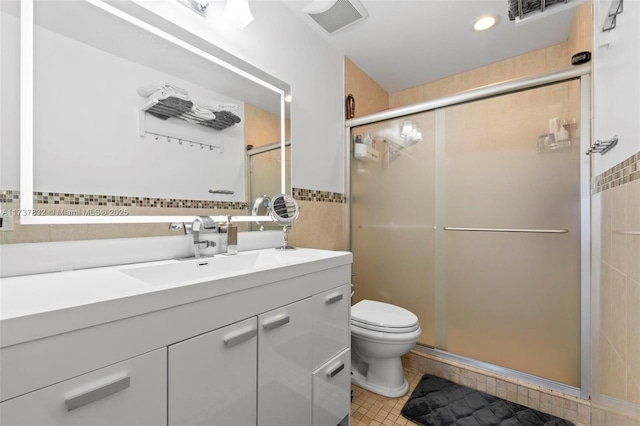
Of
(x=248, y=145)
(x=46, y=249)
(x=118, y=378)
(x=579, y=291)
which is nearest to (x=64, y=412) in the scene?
(x=118, y=378)

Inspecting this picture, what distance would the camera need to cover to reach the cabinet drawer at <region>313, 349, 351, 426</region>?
1105 mm

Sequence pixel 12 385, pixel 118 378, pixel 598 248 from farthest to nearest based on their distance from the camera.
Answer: pixel 598 248
pixel 118 378
pixel 12 385

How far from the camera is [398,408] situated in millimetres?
1516

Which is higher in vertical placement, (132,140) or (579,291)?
(132,140)

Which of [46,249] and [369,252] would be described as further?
[369,252]

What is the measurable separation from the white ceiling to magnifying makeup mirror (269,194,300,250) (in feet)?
3.92

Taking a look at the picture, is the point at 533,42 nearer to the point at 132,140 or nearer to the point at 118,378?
the point at 132,140

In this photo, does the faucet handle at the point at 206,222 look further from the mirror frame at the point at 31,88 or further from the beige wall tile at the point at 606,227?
the beige wall tile at the point at 606,227

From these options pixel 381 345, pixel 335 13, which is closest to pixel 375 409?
pixel 381 345

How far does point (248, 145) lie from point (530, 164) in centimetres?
160

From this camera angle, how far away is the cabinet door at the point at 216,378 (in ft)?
2.26

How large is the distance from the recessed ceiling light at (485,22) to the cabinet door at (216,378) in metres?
2.25

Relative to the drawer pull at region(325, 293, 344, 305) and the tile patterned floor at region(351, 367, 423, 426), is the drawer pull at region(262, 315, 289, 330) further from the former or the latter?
the tile patterned floor at region(351, 367, 423, 426)

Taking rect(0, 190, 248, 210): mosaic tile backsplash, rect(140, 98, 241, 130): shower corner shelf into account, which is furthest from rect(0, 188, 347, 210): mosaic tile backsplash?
rect(140, 98, 241, 130): shower corner shelf
